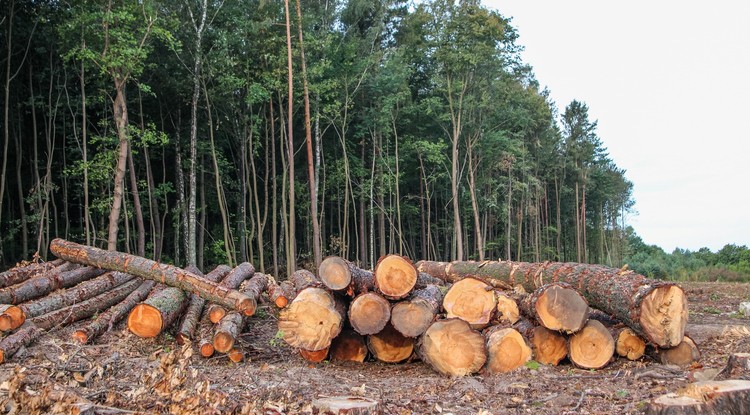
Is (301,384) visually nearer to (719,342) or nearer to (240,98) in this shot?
(719,342)

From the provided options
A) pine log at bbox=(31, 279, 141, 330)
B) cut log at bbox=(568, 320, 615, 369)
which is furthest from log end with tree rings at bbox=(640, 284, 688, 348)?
pine log at bbox=(31, 279, 141, 330)

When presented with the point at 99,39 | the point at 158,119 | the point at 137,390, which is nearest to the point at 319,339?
the point at 137,390

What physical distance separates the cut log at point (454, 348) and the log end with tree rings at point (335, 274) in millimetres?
1371

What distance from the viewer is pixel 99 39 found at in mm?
16656

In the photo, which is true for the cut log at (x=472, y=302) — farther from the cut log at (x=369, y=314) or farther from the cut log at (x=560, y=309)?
the cut log at (x=369, y=314)

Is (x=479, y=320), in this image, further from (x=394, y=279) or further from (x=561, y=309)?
(x=394, y=279)

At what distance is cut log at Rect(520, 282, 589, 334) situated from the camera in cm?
722

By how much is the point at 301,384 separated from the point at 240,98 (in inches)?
758

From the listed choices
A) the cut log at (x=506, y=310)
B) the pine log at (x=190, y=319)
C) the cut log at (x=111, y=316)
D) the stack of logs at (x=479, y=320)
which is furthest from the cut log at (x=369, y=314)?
the cut log at (x=111, y=316)

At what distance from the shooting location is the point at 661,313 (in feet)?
23.5

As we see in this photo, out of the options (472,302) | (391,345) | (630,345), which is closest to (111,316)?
(391,345)

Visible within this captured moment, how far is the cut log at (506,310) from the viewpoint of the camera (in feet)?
25.6

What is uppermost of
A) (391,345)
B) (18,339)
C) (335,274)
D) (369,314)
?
(335,274)

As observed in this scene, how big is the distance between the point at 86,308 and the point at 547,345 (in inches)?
296
